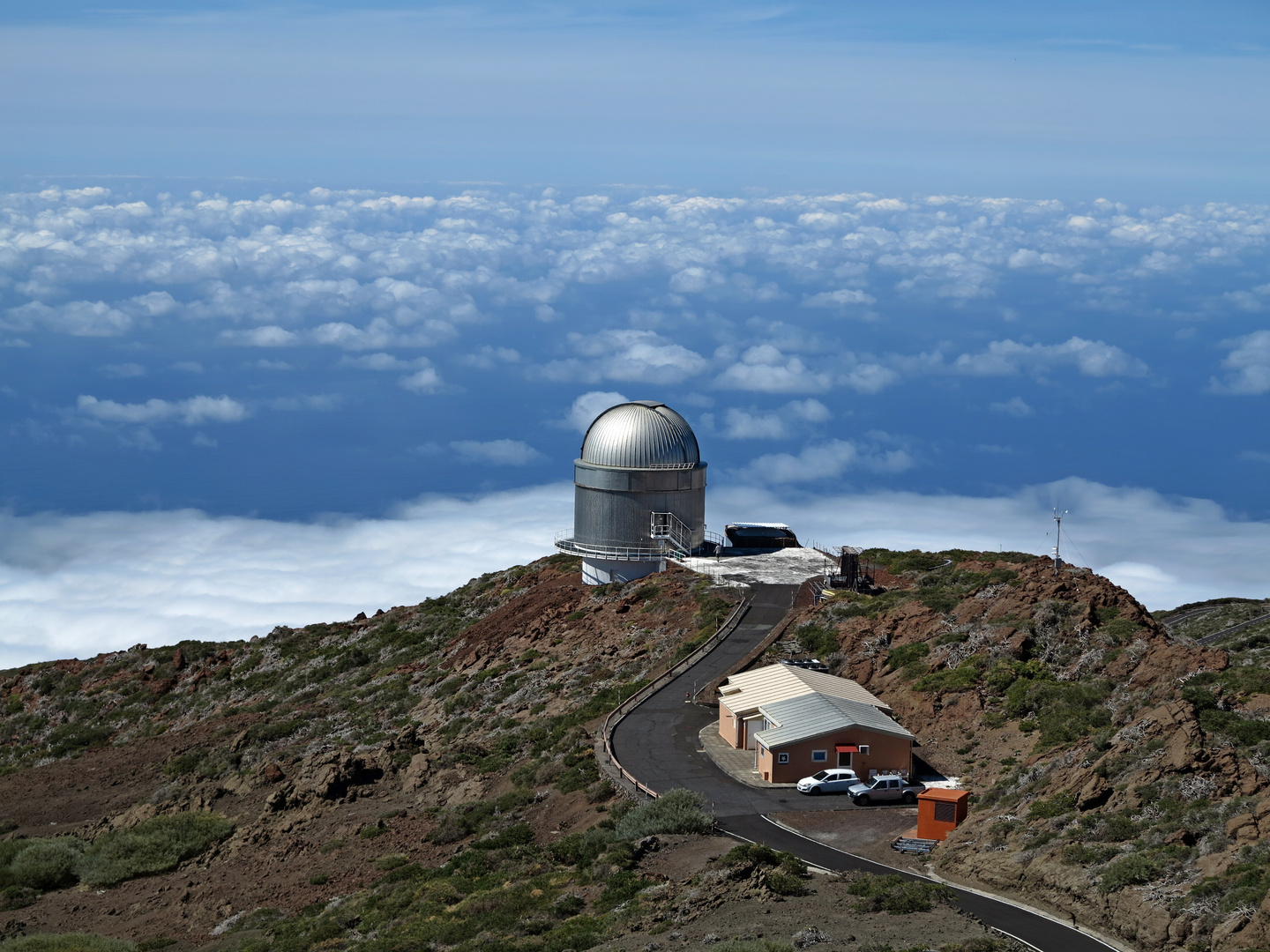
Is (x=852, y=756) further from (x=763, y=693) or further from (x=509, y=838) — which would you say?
(x=509, y=838)

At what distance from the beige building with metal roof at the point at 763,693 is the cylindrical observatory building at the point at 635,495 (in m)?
15.7

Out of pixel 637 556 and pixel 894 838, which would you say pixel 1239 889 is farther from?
pixel 637 556

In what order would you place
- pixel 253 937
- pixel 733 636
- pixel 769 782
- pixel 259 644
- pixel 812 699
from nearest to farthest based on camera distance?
pixel 253 937
pixel 769 782
pixel 812 699
pixel 733 636
pixel 259 644

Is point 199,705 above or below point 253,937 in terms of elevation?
above

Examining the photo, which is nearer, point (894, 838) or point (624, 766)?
point (894, 838)

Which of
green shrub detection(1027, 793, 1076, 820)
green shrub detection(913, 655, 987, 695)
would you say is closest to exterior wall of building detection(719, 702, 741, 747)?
green shrub detection(913, 655, 987, 695)

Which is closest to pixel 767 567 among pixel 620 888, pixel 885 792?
pixel 885 792

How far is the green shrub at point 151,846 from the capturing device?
107 feet

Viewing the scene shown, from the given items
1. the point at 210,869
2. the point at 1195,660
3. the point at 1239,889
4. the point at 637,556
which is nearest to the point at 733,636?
the point at 637,556

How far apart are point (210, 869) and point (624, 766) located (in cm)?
1101

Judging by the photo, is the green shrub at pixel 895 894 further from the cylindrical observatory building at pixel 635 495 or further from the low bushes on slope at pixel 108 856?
the cylindrical observatory building at pixel 635 495

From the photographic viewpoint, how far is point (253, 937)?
25.6 metres

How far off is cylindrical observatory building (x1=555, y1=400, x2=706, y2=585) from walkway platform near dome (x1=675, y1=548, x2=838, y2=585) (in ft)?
5.13

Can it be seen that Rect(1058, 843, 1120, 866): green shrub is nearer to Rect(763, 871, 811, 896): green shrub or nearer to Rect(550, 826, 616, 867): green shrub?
Rect(763, 871, 811, 896): green shrub
